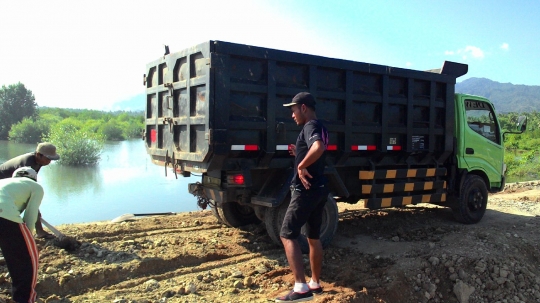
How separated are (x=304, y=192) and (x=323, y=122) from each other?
2036 mm

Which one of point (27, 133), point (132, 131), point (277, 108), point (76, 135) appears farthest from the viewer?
point (132, 131)

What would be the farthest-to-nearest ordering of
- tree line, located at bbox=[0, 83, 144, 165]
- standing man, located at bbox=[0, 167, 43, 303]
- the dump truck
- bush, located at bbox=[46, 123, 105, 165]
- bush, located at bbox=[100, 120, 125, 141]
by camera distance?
bush, located at bbox=[100, 120, 125, 141], tree line, located at bbox=[0, 83, 144, 165], bush, located at bbox=[46, 123, 105, 165], the dump truck, standing man, located at bbox=[0, 167, 43, 303]

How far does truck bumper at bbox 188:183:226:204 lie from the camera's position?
202 inches

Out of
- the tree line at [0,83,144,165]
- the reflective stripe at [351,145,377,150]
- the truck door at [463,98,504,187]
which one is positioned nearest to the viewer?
the reflective stripe at [351,145,377,150]

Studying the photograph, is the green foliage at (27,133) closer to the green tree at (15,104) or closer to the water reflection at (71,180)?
the green tree at (15,104)

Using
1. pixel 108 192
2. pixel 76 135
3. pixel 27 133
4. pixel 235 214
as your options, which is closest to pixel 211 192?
pixel 235 214

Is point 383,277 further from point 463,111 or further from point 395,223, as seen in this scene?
point 463,111

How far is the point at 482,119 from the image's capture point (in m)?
7.67

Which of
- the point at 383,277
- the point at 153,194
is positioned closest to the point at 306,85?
the point at 383,277

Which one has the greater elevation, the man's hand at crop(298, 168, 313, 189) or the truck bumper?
the man's hand at crop(298, 168, 313, 189)

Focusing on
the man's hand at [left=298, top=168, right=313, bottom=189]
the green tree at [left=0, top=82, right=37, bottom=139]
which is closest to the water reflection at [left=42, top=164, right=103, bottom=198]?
the man's hand at [left=298, top=168, right=313, bottom=189]

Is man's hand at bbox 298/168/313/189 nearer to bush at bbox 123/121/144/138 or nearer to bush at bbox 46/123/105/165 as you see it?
bush at bbox 46/123/105/165

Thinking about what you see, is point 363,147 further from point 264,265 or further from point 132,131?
point 132,131

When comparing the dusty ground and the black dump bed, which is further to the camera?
the black dump bed
